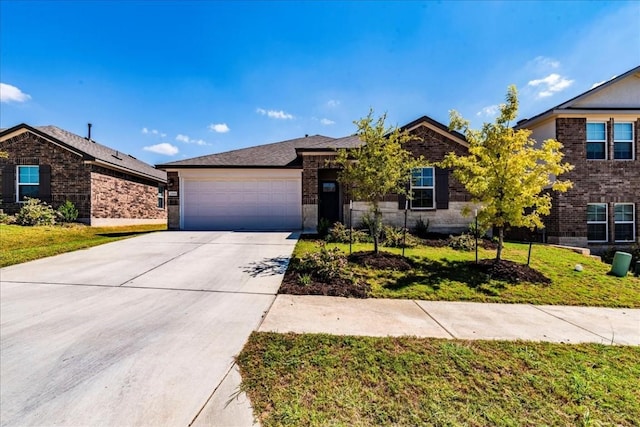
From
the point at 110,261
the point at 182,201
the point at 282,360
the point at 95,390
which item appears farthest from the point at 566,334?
the point at 182,201

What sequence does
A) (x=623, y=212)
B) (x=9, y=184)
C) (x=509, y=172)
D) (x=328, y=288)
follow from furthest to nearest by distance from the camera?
(x=9, y=184)
(x=623, y=212)
(x=509, y=172)
(x=328, y=288)

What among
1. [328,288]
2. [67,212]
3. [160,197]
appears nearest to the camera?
[328,288]

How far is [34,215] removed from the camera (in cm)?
1309

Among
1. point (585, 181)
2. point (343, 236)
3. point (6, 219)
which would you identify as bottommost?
point (343, 236)

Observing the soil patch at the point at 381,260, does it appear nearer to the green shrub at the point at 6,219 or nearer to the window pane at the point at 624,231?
the window pane at the point at 624,231

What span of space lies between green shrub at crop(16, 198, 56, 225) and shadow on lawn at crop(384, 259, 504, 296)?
1579 centimetres

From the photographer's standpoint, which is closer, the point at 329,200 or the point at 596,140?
the point at 596,140

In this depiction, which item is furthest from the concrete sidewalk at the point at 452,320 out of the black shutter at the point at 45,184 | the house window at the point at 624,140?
the black shutter at the point at 45,184

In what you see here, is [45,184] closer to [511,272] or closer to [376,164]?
[376,164]

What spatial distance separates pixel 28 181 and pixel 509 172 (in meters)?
20.8

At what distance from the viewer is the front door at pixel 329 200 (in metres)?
14.4

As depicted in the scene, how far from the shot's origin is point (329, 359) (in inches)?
128

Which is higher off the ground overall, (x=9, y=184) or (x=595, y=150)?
(x=595, y=150)

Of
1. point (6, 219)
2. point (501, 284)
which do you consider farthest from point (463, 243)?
point (6, 219)
